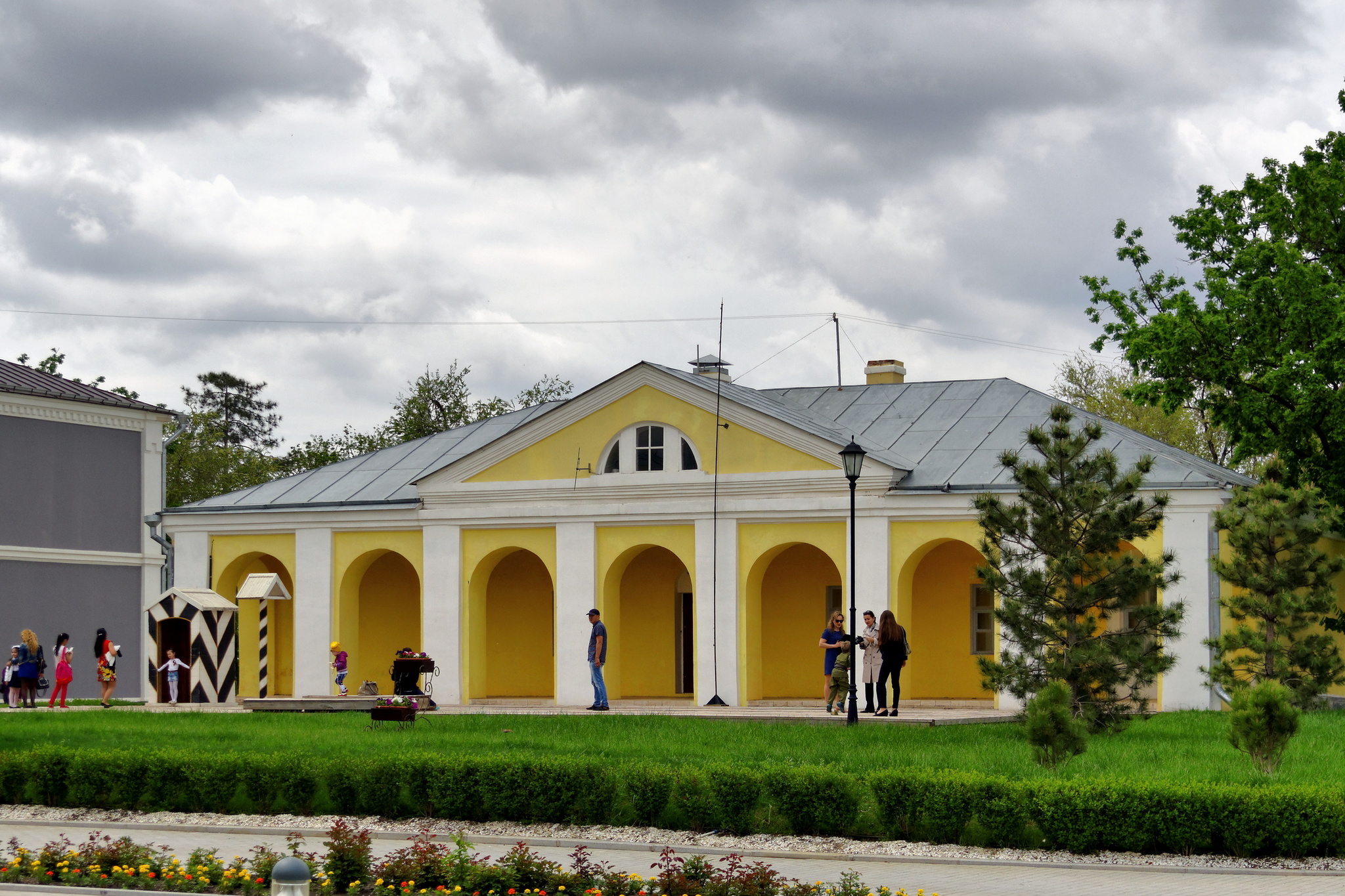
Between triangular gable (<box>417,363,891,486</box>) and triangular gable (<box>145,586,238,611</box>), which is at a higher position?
triangular gable (<box>417,363,891,486</box>)

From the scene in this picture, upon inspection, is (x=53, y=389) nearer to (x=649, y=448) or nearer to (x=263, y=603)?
(x=263, y=603)

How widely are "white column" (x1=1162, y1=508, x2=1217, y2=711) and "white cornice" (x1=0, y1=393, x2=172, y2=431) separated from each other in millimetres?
22788

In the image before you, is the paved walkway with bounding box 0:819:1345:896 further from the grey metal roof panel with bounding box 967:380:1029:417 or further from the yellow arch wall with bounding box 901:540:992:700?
the grey metal roof panel with bounding box 967:380:1029:417

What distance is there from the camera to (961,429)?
2834 cm

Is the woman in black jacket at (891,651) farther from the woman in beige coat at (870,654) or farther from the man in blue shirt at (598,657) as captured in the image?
the man in blue shirt at (598,657)

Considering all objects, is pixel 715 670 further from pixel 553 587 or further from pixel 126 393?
pixel 126 393

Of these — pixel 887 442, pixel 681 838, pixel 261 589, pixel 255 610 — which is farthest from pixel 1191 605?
pixel 255 610

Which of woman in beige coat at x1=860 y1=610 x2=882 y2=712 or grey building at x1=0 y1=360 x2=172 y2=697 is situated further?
grey building at x1=0 y1=360 x2=172 y2=697

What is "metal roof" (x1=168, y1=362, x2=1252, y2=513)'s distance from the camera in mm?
26125

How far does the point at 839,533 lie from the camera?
86.4 ft

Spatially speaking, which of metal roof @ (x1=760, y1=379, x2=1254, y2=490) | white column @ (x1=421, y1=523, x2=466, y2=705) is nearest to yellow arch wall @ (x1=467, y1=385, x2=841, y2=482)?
white column @ (x1=421, y1=523, x2=466, y2=705)

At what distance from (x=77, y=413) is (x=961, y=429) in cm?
1929

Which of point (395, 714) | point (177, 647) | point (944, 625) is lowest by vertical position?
point (395, 714)

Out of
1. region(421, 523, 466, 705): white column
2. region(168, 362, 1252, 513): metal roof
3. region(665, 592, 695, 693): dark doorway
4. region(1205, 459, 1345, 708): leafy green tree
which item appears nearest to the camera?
region(1205, 459, 1345, 708): leafy green tree
